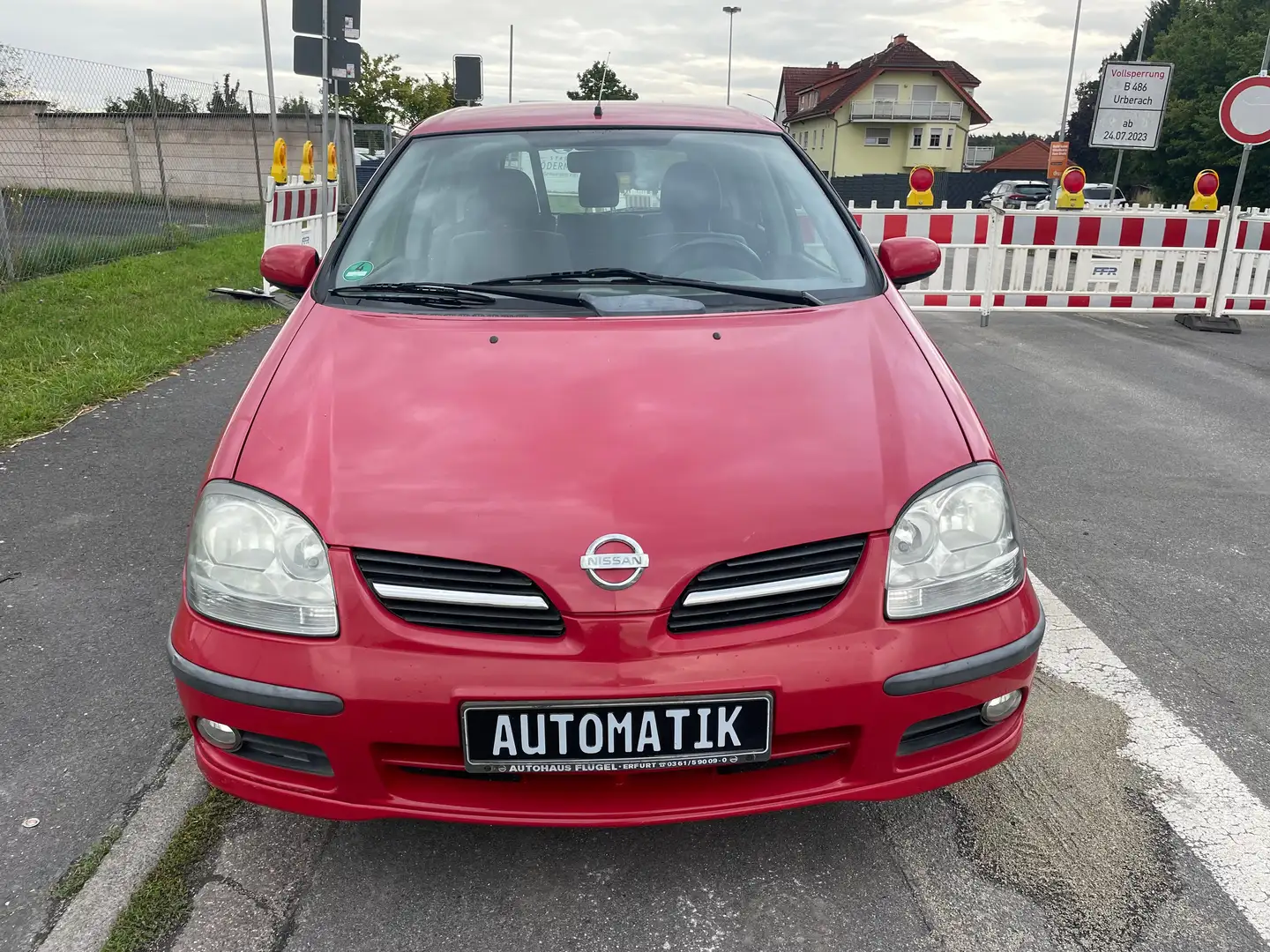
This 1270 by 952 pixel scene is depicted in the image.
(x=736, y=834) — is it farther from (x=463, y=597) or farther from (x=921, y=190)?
(x=921, y=190)

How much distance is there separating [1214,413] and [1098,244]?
4241mm

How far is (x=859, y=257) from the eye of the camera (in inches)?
113

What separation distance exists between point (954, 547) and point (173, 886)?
173 cm

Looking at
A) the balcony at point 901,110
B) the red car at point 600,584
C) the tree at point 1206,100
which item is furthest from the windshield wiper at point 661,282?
the balcony at point 901,110

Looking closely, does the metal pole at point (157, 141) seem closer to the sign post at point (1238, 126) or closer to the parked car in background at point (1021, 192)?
the sign post at point (1238, 126)

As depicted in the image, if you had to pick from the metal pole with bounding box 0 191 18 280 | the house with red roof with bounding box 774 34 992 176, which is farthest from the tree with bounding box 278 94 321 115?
the house with red roof with bounding box 774 34 992 176

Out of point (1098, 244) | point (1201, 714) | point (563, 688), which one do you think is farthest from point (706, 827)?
point (1098, 244)

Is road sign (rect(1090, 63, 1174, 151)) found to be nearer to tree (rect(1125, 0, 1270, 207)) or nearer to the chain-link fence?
the chain-link fence

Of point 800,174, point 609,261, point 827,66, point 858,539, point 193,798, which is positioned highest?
point 827,66

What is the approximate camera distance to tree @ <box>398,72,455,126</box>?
107 ft

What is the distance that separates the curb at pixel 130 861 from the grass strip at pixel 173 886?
0.02 metres

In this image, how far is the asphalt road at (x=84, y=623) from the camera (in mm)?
2281

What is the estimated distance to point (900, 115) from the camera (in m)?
68.1

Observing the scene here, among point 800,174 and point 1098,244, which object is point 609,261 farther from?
point 1098,244
